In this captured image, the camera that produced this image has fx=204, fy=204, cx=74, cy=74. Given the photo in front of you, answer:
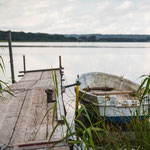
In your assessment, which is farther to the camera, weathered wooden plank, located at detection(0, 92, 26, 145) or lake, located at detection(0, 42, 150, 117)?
lake, located at detection(0, 42, 150, 117)

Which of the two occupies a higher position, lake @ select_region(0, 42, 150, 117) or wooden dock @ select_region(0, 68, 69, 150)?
wooden dock @ select_region(0, 68, 69, 150)

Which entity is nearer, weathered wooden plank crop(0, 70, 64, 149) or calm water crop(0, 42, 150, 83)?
weathered wooden plank crop(0, 70, 64, 149)

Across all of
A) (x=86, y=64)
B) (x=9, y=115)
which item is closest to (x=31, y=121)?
(x=9, y=115)

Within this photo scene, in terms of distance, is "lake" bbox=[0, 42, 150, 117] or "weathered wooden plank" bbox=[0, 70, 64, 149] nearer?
"weathered wooden plank" bbox=[0, 70, 64, 149]

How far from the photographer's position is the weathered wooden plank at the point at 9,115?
330 cm

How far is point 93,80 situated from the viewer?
9.52 metres

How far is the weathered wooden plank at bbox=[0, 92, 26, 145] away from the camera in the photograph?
130 inches

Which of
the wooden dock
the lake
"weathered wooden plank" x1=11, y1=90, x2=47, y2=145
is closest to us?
the wooden dock

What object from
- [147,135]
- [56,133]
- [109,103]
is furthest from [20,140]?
[109,103]

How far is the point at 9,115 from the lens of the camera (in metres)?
4.19

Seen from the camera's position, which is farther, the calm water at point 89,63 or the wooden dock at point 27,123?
the calm water at point 89,63

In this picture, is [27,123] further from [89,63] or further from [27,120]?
[89,63]

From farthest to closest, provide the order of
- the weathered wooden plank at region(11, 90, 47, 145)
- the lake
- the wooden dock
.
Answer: the lake
the weathered wooden plank at region(11, 90, 47, 145)
the wooden dock

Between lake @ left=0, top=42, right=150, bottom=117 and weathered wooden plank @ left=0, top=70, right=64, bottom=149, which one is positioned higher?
weathered wooden plank @ left=0, top=70, right=64, bottom=149
